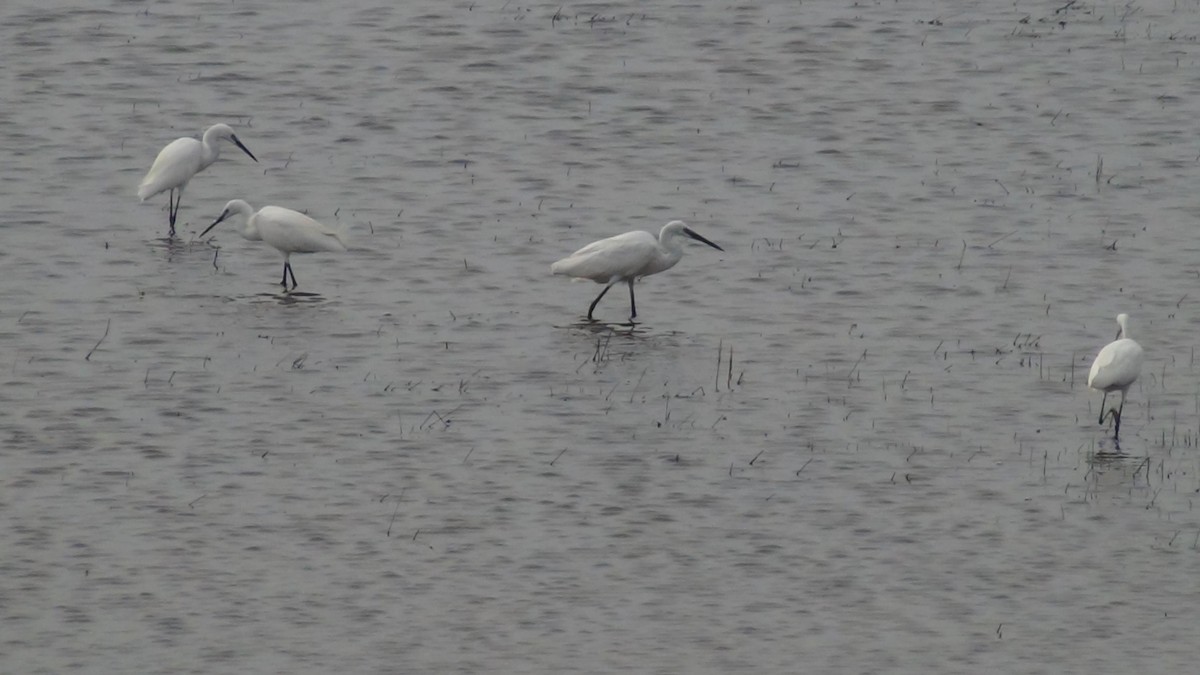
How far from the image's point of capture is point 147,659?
40.1 feet

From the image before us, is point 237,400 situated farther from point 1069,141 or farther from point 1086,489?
point 1069,141

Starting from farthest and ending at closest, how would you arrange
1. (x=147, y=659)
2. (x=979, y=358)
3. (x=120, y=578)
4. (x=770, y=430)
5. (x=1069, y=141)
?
(x=1069, y=141) → (x=979, y=358) → (x=770, y=430) → (x=120, y=578) → (x=147, y=659)

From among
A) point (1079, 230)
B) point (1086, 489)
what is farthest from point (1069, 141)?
point (1086, 489)

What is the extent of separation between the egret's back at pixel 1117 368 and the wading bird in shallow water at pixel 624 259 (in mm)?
4504

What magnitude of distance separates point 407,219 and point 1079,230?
21.0ft

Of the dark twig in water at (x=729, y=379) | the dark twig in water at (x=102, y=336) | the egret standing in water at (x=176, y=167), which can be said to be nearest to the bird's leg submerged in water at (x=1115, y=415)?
the dark twig in water at (x=729, y=379)

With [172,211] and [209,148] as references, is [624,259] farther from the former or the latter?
[209,148]

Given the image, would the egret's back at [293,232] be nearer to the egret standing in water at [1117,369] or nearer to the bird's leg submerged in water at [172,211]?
the bird's leg submerged in water at [172,211]

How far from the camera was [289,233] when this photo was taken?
795 inches

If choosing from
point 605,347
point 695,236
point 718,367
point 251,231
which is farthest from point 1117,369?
point 251,231

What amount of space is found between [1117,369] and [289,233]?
7.53m

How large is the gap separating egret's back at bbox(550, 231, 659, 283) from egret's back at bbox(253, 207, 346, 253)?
2.28 meters

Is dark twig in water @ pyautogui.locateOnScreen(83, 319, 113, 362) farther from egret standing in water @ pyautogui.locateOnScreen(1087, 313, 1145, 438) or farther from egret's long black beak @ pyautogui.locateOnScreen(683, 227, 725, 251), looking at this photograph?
egret standing in water @ pyautogui.locateOnScreen(1087, 313, 1145, 438)

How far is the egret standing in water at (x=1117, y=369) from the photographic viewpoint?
16031mm
